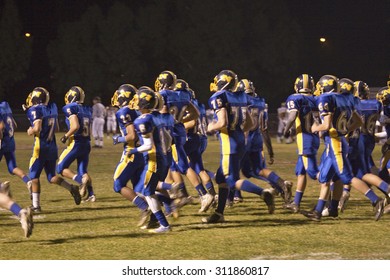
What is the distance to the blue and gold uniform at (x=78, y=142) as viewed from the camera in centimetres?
1152

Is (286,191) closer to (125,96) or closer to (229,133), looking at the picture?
(229,133)

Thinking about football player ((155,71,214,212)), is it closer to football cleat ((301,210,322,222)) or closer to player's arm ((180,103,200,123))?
player's arm ((180,103,200,123))

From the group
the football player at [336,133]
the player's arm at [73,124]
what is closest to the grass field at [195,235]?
the football player at [336,133]

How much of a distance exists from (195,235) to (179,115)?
94.0 inches

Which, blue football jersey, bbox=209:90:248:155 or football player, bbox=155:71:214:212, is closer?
blue football jersey, bbox=209:90:248:155

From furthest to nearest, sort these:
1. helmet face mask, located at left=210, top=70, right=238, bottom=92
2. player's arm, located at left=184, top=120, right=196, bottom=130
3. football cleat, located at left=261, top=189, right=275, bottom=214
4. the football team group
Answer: player's arm, located at left=184, top=120, right=196, bottom=130, football cleat, located at left=261, top=189, right=275, bottom=214, helmet face mask, located at left=210, top=70, right=238, bottom=92, the football team group

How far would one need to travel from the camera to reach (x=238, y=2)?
46.1 meters

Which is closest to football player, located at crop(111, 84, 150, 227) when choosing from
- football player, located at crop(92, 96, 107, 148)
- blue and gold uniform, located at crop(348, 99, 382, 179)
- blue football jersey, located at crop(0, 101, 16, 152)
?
blue football jersey, located at crop(0, 101, 16, 152)

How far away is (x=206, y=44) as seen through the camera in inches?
1825

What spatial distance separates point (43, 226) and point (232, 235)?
7.62ft

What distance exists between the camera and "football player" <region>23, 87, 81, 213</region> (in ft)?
35.2

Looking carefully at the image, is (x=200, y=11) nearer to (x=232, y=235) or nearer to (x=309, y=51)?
(x=309, y=51)

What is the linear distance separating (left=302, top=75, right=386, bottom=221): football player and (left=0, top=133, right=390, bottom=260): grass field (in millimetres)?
399
